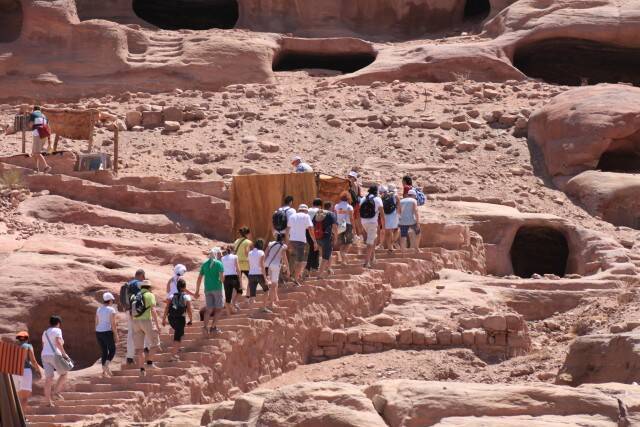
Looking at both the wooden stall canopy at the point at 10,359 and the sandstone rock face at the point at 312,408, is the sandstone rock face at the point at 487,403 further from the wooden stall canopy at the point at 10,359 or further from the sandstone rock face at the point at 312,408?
the wooden stall canopy at the point at 10,359

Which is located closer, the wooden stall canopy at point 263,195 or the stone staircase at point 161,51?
the wooden stall canopy at point 263,195

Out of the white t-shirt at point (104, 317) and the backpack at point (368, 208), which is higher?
the backpack at point (368, 208)

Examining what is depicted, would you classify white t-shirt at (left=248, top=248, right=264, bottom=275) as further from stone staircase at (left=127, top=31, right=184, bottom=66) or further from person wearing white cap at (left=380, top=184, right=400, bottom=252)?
stone staircase at (left=127, top=31, right=184, bottom=66)

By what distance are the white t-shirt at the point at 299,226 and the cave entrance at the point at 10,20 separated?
18.8 m

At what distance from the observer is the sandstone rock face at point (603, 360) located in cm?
1545

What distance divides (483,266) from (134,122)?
9.47 m


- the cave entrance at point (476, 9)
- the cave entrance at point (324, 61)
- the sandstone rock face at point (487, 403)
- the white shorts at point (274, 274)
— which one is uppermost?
the cave entrance at point (476, 9)

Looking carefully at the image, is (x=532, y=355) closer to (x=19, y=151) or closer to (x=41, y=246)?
(x=41, y=246)

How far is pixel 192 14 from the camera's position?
139 feet

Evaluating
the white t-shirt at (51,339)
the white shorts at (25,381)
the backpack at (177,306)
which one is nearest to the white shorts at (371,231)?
the backpack at (177,306)

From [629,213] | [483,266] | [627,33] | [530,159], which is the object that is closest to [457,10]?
[627,33]

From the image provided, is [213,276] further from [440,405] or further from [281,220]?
[440,405]

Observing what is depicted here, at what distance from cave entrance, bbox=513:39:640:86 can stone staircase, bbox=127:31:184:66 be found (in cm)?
764

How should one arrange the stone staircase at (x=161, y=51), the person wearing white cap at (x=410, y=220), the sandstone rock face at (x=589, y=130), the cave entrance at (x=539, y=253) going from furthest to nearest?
the stone staircase at (x=161, y=51)
the sandstone rock face at (x=589, y=130)
the cave entrance at (x=539, y=253)
the person wearing white cap at (x=410, y=220)
